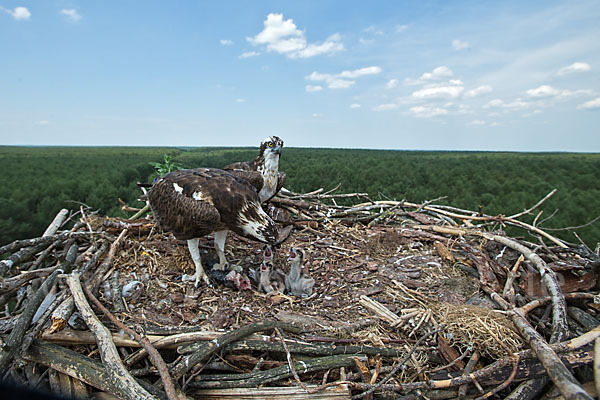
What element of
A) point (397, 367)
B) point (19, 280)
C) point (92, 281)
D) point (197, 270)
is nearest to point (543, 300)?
point (397, 367)

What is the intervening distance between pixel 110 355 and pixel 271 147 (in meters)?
3.71

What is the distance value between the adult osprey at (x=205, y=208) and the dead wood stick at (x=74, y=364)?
1.48 m

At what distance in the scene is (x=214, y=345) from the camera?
9.05ft


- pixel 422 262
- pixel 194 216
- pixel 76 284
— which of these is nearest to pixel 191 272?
pixel 194 216

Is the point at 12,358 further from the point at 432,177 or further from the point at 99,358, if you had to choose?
the point at 432,177

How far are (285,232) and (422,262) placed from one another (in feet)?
6.76

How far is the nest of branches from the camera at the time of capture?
267 cm

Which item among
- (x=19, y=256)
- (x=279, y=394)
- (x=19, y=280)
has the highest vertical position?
(x=19, y=256)

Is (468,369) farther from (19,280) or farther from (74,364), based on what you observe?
(19,280)

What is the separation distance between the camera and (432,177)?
3256 centimetres

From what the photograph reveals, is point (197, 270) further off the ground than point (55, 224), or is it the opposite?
point (55, 224)

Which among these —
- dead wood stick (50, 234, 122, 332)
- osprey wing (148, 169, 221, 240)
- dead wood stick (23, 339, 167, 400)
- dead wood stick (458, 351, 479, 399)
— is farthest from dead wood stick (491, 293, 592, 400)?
dead wood stick (50, 234, 122, 332)

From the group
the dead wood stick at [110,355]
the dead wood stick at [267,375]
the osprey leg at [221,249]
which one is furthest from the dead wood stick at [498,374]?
the osprey leg at [221,249]

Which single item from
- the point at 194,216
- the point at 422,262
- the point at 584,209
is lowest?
the point at 584,209
